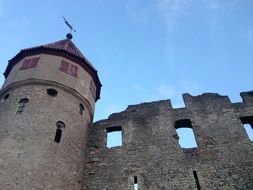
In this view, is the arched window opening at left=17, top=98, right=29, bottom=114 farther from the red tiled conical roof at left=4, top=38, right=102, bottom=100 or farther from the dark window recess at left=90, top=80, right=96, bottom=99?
the dark window recess at left=90, top=80, right=96, bottom=99

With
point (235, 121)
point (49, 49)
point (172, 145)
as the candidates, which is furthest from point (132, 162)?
point (49, 49)

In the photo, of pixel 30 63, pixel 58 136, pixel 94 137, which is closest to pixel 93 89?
pixel 94 137

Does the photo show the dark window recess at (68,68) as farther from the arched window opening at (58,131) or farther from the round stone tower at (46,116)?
the arched window opening at (58,131)

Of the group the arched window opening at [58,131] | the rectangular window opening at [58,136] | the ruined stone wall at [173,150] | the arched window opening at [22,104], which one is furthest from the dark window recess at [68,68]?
the rectangular window opening at [58,136]

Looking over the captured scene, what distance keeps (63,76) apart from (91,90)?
2.19 m

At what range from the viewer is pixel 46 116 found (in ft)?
45.1

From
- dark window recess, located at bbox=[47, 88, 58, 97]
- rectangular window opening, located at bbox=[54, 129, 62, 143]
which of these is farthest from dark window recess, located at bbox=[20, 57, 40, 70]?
rectangular window opening, located at bbox=[54, 129, 62, 143]

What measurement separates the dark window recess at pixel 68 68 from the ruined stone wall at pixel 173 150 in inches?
125

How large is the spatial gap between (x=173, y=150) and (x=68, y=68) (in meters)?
7.37

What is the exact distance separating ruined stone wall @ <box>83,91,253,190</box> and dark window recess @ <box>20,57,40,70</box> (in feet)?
15.7

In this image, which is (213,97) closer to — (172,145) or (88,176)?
(172,145)

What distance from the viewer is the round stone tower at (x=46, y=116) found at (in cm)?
1170

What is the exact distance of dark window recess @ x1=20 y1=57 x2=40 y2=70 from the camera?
16406 mm

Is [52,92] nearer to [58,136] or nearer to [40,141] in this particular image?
[58,136]
